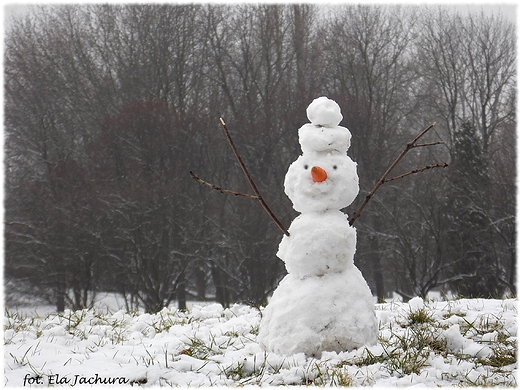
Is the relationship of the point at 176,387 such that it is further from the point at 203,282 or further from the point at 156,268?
the point at 203,282

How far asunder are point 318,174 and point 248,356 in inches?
57.1

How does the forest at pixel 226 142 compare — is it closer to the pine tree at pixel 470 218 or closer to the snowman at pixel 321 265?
the pine tree at pixel 470 218

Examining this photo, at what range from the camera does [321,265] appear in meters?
4.75

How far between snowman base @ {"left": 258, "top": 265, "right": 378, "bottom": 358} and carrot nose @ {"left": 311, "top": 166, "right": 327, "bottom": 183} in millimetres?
726

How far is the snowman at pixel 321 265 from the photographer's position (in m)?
4.55

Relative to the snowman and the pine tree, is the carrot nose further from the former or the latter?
the pine tree

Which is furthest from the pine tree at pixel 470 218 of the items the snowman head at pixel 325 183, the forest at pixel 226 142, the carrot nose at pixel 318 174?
the carrot nose at pixel 318 174

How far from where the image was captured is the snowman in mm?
4555

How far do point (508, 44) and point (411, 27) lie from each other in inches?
165

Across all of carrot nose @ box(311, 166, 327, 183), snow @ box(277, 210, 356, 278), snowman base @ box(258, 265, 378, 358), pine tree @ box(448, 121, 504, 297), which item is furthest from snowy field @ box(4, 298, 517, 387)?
pine tree @ box(448, 121, 504, 297)

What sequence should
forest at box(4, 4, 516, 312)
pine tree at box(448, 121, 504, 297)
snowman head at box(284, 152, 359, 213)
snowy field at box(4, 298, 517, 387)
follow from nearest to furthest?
snowy field at box(4, 298, 517, 387)
snowman head at box(284, 152, 359, 213)
pine tree at box(448, 121, 504, 297)
forest at box(4, 4, 516, 312)

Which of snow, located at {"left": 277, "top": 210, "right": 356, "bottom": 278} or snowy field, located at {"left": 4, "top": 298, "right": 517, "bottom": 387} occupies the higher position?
snow, located at {"left": 277, "top": 210, "right": 356, "bottom": 278}

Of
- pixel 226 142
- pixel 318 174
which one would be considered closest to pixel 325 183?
pixel 318 174

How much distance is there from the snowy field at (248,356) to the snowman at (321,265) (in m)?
0.16
